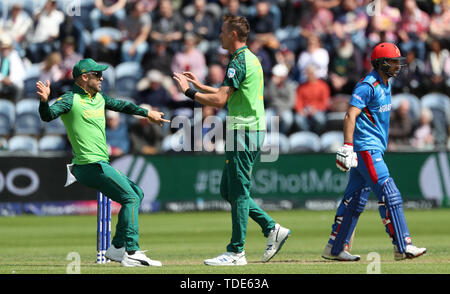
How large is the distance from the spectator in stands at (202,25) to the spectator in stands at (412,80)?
180 inches

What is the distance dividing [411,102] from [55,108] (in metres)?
13.2

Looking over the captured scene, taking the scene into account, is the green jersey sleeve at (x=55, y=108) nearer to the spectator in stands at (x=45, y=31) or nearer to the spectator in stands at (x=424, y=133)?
the spectator in stands at (x=424, y=133)

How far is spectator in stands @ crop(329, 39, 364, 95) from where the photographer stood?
2128 centimetres

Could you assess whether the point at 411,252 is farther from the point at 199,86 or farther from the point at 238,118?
the point at 199,86

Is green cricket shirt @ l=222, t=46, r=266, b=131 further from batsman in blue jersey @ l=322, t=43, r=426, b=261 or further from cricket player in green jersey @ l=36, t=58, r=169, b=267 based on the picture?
cricket player in green jersey @ l=36, t=58, r=169, b=267

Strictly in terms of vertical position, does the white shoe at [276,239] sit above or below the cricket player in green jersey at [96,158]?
below

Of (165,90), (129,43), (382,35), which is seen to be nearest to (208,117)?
(165,90)

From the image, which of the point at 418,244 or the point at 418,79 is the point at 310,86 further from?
the point at 418,244

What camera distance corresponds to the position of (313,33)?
22.5 meters

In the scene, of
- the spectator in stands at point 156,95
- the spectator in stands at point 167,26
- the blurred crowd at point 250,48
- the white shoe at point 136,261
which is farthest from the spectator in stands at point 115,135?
the white shoe at point 136,261

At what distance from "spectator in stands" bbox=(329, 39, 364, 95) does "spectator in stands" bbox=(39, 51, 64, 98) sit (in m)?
6.22

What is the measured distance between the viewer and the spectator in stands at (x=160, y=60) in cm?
2167

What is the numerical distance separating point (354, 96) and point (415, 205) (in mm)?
10594

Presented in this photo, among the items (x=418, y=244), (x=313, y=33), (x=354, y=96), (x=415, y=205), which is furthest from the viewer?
(x=313, y=33)
